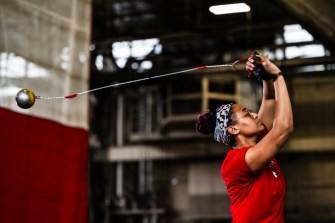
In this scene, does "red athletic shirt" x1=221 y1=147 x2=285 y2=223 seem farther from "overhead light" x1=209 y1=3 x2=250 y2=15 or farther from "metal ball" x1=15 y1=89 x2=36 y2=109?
"overhead light" x1=209 y1=3 x2=250 y2=15

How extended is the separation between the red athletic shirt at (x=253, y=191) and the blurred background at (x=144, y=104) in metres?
3.15

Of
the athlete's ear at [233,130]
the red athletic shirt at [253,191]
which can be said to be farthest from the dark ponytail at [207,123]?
the red athletic shirt at [253,191]

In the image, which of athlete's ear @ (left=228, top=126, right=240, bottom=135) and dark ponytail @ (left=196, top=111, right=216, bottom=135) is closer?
athlete's ear @ (left=228, top=126, right=240, bottom=135)

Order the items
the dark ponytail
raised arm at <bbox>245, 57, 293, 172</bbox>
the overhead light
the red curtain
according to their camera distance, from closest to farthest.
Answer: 1. raised arm at <bbox>245, 57, 293, 172</bbox>
2. the dark ponytail
3. the red curtain
4. the overhead light

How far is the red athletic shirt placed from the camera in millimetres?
4367

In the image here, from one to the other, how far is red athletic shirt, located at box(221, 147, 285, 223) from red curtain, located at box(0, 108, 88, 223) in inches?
123

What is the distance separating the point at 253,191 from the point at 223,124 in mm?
538

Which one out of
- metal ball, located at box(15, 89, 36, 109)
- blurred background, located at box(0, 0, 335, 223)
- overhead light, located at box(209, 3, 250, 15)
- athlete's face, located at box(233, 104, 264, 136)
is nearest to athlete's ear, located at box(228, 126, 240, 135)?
athlete's face, located at box(233, 104, 264, 136)

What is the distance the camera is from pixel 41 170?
24.1 ft

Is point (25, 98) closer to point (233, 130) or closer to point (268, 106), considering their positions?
point (233, 130)

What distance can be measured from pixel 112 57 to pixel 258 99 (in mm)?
4885

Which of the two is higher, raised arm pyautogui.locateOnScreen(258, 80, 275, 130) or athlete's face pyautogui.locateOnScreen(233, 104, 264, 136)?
raised arm pyautogui.locateOnScreen(258, 80, 275, 130)

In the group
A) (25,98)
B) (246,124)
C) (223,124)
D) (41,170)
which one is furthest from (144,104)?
(246,124)

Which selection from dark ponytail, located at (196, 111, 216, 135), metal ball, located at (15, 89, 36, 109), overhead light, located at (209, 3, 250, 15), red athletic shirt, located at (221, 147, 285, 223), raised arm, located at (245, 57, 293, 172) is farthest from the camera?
overhead light, located at (209, 3, 250, 15)
